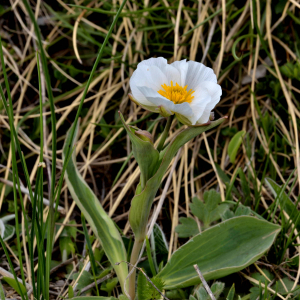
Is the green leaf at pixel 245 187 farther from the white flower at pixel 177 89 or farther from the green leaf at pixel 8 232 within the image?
the green leaf at pixel 8 232

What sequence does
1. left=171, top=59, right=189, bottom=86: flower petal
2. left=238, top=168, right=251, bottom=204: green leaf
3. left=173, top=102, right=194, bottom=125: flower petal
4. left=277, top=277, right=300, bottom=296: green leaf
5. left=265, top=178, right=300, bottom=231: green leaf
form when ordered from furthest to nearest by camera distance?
1. left=238, top=168, right=251, bottom=204: green leaf
2. left=265, top=178, right=300, bottom=231: green leaf
3. left=277, top=277, right=300, bottom=296: green leaf
4. left=171, top=59, right=189, bottom=86: flower petal
5. left=173, top=102, right=194, bottom=125: flower petal

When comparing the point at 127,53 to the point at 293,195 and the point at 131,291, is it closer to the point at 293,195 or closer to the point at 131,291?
the point at 293,195

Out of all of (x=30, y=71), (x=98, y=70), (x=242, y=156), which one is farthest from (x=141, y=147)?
(x=30, y=71)

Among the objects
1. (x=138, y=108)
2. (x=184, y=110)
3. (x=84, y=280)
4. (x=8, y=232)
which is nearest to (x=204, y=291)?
(x=84, y=280)

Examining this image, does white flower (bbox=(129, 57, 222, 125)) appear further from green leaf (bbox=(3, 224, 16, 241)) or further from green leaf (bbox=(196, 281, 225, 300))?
green leaf (bbox=(3, 224, 16, 241))

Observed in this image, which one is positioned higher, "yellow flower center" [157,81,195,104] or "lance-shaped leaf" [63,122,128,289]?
"yellow flower center" [157,81,195,104]

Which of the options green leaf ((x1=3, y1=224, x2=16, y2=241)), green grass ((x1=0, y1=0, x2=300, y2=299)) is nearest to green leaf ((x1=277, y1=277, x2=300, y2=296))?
green grass ((x1=0, y1=0, x2=300, y2=299))

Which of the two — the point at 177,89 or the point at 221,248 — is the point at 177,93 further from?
the point at 221,248
